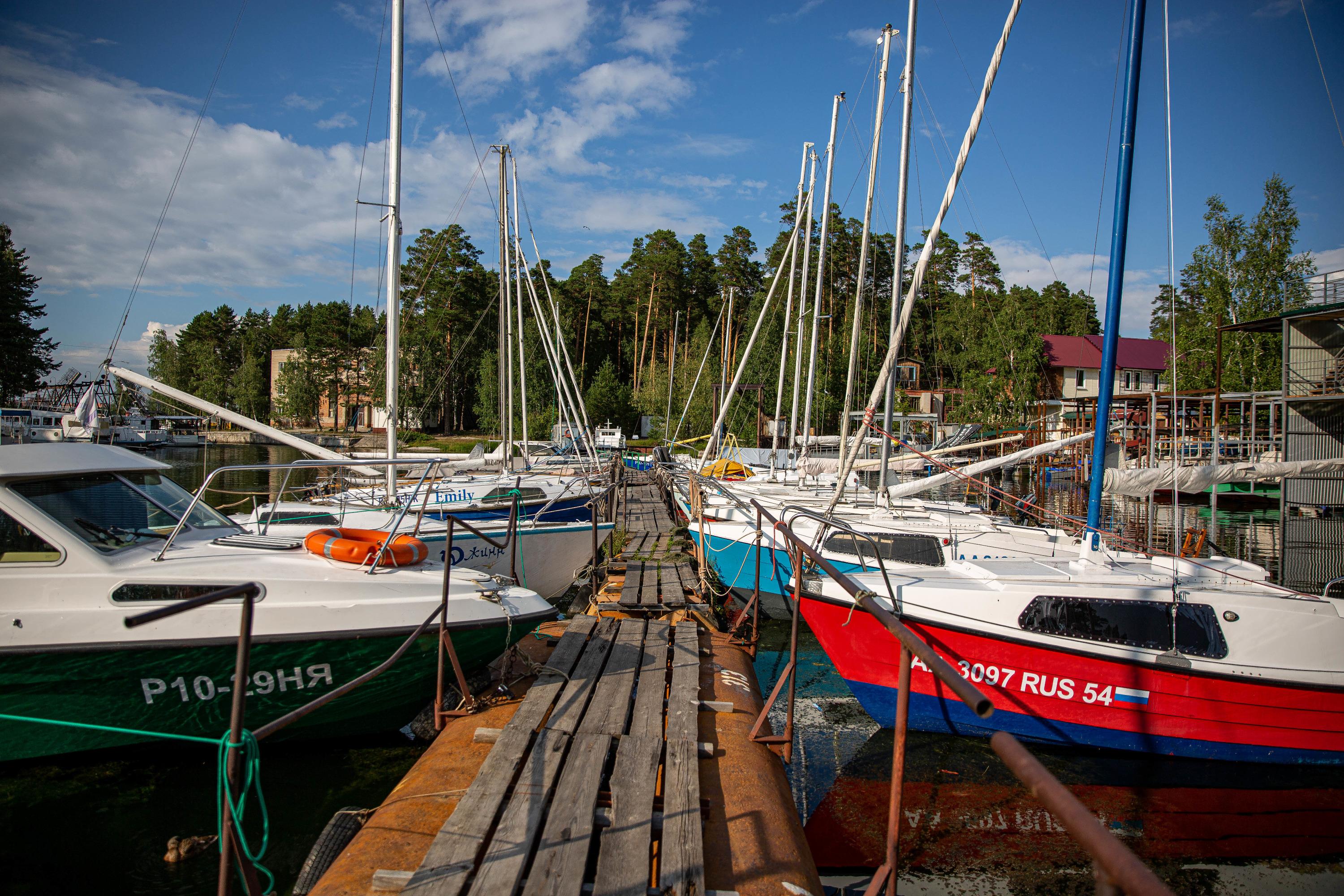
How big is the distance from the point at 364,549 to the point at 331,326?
62.4 metres

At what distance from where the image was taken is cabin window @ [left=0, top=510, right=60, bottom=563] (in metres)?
5.29

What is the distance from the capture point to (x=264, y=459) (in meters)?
47.8

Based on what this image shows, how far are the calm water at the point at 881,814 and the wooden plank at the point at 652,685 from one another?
5.56 ft

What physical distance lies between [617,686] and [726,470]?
14177mm

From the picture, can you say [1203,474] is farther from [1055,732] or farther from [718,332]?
[718,332]

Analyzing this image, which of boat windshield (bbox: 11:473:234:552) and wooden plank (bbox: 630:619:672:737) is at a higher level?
boat windshield (bbox: 11:473:234:552)

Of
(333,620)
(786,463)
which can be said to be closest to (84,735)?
(333,620)

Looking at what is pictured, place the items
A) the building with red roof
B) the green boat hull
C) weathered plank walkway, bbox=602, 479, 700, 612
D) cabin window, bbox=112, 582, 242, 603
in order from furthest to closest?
1. the building with red roof
2. weathered plank walkway, bbox=602, 479, 700, 612
3. cabin window, bbox=112, 582, 242, 603
4. the green boat hull

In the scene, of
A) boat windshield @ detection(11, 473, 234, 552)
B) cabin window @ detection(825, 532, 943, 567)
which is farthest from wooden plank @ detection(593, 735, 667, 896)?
cabin window @ detection(825, 532, 943, 567)

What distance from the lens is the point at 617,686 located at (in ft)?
17.4

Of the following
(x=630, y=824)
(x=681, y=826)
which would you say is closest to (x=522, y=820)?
(x=630, y=824)

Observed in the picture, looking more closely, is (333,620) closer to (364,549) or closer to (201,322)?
(364,549)

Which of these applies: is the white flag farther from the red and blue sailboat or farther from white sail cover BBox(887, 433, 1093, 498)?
white sail cover BBox(887, 433, 1093, 498)

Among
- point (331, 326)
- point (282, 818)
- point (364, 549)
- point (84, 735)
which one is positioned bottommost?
point (282, 818)
